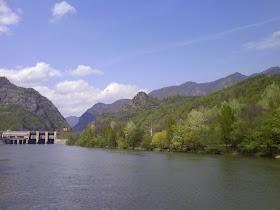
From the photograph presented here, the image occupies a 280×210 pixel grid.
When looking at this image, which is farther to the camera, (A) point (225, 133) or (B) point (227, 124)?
(B) point (227, 124)

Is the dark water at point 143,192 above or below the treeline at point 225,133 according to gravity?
below

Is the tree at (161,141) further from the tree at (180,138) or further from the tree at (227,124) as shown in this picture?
the tree at (227,124)

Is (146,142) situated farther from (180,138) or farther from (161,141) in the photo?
(180,138)

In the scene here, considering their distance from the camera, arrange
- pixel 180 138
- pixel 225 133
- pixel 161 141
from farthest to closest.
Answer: pixel 161 141
pixel 180 138
pixel 225 133

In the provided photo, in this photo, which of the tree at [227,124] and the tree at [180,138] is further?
the tree at [180,138]

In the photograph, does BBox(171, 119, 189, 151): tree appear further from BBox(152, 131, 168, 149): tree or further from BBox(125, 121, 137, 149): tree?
BBox(125, 121, 137, 149): tree

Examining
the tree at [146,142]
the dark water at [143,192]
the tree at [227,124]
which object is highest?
the tree at [227,124]

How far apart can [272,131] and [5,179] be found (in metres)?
60.9

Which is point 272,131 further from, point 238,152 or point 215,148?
point 215,148

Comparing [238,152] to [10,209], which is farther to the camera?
[238,152]

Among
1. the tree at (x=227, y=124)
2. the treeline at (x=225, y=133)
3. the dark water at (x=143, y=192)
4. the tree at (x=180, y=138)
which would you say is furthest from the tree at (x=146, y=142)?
the dark water at (x=143, y=192)

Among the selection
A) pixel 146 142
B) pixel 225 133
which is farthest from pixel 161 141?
pixel 225 133

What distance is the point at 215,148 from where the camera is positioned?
8631 centimetres

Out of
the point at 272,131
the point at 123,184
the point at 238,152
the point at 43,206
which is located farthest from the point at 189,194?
the point at 238,152
